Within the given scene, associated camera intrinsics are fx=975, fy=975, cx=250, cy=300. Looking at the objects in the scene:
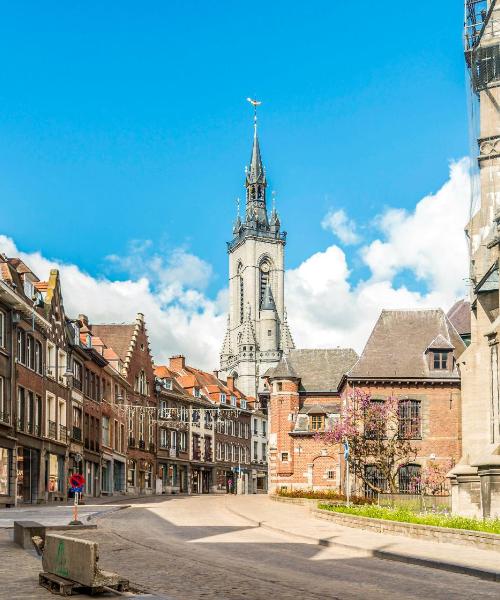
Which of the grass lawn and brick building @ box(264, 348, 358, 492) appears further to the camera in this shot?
brick building @ box(264, 348, 358, 492)

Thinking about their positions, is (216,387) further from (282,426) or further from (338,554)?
(338,554)

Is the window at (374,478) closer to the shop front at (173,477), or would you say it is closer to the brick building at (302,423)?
the brick building at (302,423)

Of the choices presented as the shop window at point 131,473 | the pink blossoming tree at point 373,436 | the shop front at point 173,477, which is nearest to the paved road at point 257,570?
the pink blossoming tree at point 373,436

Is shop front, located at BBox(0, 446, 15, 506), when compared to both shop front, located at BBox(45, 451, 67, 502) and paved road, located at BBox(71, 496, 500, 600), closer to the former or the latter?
shop front, located at BBox(45, 451, 67, 502)

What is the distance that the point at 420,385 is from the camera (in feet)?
195

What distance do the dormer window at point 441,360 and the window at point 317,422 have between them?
13222mm

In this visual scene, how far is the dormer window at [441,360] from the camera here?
6000 cm

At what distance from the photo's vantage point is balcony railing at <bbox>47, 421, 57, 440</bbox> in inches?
2174

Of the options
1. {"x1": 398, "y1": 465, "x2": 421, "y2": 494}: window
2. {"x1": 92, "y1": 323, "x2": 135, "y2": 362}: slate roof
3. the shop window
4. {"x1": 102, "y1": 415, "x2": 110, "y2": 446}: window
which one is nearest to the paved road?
{"x1": 398, "y1": 465, "x2": 421, "y2": 494}: window

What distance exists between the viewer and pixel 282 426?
70.9 meters

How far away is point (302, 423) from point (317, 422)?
3.58 feet

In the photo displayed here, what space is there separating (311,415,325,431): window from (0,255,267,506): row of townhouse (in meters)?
14.7

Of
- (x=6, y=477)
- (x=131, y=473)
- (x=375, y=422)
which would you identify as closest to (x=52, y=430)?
(x=6, y=477)

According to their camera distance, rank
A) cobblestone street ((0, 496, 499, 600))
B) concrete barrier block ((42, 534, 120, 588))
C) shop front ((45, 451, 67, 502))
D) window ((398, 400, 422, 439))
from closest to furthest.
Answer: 1. concrete barrier block ((42, 534, 120, 588))
2. cobblestone street ((0, 496, 499, 600))
3. shop front ((45, 451, 67, 502))
4. window ((398, 400, 422, 439))
